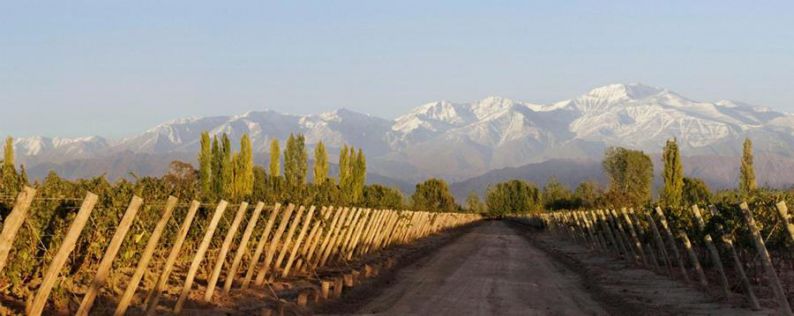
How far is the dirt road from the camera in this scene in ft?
57.4

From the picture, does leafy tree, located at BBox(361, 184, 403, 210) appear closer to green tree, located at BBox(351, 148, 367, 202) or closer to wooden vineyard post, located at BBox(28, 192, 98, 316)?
green tree, located at BBox(351, 148, 367, 202)

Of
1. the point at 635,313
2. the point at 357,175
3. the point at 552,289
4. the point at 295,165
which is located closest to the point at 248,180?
the point at 357,175

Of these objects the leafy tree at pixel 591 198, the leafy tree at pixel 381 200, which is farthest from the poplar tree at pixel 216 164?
the leafy tree at pixel 591 198

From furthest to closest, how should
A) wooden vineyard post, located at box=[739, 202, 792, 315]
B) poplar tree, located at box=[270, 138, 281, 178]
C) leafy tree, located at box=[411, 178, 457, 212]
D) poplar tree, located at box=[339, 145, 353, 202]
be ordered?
leafy tree, located at box=[411, 178, 457, 212] → poplar tree, located at box=[339, 145, 353, 202] → poplar tree, located at box=[270, 138, 281, 178] → wooden vineyard post, located at box=[739, 202, 792, 315]

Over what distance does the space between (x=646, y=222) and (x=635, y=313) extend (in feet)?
42.0

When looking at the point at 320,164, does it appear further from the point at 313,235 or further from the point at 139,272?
the point at 139,272

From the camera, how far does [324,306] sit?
58.7ft

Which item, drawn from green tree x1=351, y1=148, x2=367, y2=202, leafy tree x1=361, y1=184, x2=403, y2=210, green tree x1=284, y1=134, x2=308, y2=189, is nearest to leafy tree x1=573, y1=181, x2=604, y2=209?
leafy tree x1=361, y1=184, x2=403, y2=210

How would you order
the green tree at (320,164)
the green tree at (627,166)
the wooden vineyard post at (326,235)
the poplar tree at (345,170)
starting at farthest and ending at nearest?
1. the green tree at (627,166)
2. the green tree at (320,164)
3. the poplar tree at (345,170)
4. the wooden vineyard post at (326,235)

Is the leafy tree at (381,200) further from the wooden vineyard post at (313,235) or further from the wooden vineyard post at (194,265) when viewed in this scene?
the wooden vineyard post at (194,265)

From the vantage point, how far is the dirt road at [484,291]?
17.5 meters

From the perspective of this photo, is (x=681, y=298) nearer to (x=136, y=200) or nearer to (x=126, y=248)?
(x=126, y=248)

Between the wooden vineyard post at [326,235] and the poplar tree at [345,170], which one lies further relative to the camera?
the poplar tree at [345,170]

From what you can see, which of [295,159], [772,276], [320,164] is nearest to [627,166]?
[295,159]
